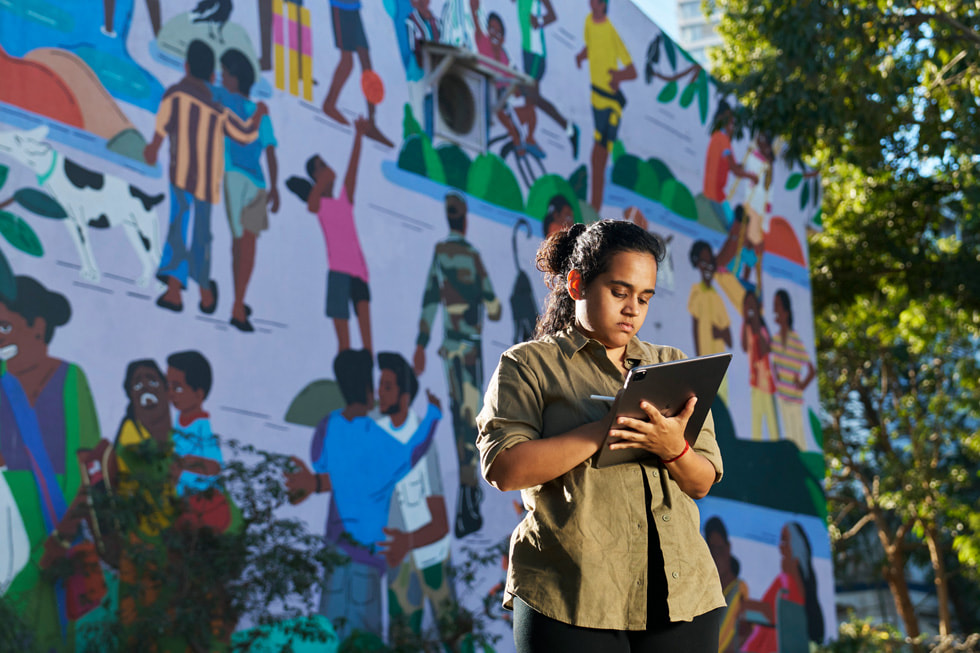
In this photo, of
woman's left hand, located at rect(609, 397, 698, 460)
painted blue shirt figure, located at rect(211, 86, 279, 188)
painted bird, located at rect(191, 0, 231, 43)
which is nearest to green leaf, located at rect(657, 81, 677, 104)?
painted blue shirt figure, located at rect(211, 86, 279, 188)

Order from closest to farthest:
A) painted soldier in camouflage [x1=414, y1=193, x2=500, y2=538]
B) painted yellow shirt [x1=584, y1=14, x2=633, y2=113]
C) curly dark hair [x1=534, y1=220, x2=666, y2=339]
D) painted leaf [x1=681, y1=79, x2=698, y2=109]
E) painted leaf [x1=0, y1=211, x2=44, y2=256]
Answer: curly dark hair [x1=534, y1=220, x2=666, y2=339]
painted leaf [x1=0, y1=211, x2=44, y2=256]
painted soldier in camouflage [x1=414, y1=193, x2=500, y2=538]
painted yellow shirt [x1=584, y1=14, x2=633, y2=113]
painted leaf [x1=681, y1=79, x2=698, y2=109]

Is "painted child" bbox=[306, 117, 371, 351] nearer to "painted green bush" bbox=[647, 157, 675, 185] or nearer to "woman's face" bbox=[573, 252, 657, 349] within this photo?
"painted green bush" bbox=[647, 157, 675, 185]

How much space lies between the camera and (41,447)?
5.05 meters

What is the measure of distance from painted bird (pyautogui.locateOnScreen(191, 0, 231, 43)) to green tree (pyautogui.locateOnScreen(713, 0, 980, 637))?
446 centimetres

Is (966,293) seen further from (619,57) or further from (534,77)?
(534,77)

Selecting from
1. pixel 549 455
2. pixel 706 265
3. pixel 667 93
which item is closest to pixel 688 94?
pixel 667 93

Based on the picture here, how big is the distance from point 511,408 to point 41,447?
3657 mm

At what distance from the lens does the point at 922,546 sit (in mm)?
18625

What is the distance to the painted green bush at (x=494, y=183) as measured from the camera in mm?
A: 8005

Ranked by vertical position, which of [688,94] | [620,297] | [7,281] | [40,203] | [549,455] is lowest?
[549,455]

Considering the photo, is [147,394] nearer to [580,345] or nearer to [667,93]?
[580,345]

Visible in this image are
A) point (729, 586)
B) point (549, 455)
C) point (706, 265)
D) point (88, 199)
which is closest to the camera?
point (549, 455)

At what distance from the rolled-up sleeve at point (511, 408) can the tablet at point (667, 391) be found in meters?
0.17

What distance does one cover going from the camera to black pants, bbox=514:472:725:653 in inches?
82.9
